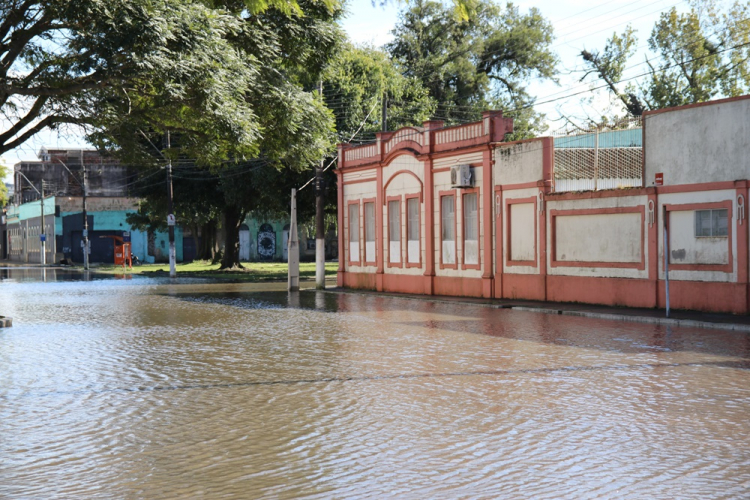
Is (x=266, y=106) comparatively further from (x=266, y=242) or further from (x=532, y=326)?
(x=266, y=242)

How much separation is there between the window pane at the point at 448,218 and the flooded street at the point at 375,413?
1123cm

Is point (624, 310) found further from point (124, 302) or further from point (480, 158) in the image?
point (124, 302)

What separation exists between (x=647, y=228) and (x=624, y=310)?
218cm

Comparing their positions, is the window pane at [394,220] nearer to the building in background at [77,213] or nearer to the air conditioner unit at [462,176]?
the air conditioner unit at [462,176]

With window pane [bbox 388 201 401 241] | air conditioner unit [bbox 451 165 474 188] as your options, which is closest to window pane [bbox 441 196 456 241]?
air conditioner unit [bbox 451 165 474 188]

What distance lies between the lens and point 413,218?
30000 millimetres

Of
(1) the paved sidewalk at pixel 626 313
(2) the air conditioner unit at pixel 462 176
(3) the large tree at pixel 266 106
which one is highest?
(3) the large tree at pixel 266 106

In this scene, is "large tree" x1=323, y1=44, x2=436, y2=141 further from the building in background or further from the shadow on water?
the building in background

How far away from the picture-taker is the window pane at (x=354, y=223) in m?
33.2

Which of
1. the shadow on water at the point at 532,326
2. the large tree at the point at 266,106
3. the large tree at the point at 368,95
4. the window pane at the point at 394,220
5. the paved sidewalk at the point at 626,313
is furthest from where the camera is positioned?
the large tree at the point at 368,95

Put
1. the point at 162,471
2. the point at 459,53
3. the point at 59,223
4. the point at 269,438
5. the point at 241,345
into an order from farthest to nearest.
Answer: the point at 59,223
the point at 459,53
the point at 241,345
the point at 269,438
the point at 162,471

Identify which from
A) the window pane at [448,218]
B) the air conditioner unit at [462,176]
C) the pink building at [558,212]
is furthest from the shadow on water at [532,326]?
the air conditioner unit at [462,176]

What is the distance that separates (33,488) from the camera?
5859mm

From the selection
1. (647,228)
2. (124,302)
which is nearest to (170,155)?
(124,302)
